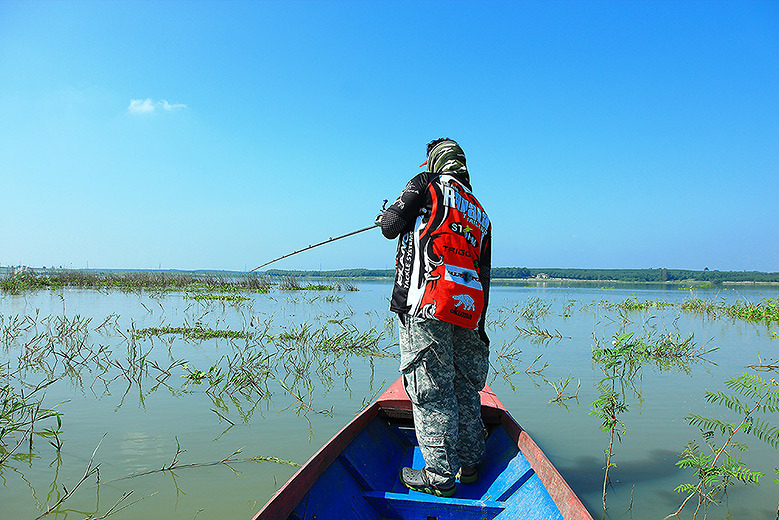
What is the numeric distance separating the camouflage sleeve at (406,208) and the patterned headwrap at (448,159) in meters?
0.22

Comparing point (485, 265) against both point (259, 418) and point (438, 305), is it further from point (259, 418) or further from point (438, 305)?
point (259, 418)

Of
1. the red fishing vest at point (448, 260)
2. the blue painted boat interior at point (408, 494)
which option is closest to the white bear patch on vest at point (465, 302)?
the red fishing vest at point (448, 260)

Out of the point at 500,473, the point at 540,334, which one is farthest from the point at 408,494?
the point at 540,334

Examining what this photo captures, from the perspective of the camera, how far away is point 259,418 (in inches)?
195

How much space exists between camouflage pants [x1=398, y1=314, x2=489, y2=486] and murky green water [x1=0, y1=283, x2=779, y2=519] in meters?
→ 1.34

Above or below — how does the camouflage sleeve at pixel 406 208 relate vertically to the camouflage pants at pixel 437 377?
above

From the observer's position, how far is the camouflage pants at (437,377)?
263cm

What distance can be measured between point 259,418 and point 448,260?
132 inches

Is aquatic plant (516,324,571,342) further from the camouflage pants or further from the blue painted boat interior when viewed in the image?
the camouflage pants

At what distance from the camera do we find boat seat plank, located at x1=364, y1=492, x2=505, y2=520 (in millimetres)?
2584

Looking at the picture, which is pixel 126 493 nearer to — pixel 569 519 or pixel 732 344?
pixel 569 519

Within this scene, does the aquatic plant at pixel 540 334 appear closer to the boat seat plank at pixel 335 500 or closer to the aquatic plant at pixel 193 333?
the aquatic plant at pixel 193 333

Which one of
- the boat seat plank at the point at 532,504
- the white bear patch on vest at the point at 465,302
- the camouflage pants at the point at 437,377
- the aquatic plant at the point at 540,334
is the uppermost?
the white bear patch on vest at the point at 465,302

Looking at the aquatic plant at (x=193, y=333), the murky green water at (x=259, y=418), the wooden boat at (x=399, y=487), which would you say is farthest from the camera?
the aquatic plant at (x=193, y=333)
